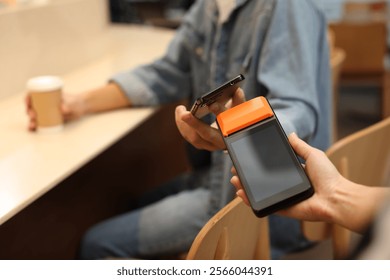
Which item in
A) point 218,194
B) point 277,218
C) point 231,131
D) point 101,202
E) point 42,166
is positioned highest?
point 231,131

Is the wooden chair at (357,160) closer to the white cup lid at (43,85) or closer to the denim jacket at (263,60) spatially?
the denim jacket at (263,60)

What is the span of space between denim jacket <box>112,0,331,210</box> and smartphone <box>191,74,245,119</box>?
0.14m

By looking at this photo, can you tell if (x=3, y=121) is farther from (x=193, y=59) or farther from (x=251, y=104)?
(x=251, y=104)

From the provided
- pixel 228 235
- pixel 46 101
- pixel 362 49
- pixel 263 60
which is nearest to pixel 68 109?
pixel 46 101

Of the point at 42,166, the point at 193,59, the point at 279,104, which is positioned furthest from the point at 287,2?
the point at 42,166

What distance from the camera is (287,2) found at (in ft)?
3.11

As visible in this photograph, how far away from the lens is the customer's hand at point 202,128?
0.72m

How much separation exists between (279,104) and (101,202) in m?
0.81

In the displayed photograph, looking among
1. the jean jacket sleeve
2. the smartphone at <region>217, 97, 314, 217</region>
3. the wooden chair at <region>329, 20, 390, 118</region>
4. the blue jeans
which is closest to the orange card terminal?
the smartphone at <region>217, 97, 314, 217</region>

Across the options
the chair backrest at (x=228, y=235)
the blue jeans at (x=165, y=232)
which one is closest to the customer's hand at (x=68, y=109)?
the blue jeans at (x=165, y=232)

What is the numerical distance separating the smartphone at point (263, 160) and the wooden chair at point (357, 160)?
10.0 inches

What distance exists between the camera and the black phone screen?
0.60 m

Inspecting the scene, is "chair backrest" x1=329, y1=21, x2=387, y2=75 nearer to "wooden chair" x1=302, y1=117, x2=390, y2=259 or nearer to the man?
the man

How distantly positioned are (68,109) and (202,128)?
0.51 meters
